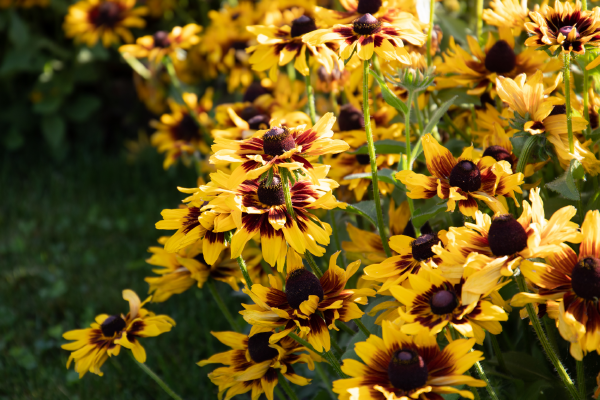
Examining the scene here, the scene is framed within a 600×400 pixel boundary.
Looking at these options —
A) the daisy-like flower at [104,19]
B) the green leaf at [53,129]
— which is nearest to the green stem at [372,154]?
the daisy-like flower at [104,19]

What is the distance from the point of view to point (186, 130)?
2186 mm

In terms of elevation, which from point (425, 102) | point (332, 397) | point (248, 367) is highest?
point (425, 102)

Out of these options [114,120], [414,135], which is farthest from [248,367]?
[114,120]

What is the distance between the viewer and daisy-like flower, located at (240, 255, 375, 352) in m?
0.97

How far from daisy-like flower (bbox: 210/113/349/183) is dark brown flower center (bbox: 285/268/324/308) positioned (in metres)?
0.19

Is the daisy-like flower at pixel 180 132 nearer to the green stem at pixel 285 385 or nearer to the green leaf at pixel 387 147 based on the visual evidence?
the green leaf at pixel 387 147

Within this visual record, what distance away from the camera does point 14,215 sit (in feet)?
9.45

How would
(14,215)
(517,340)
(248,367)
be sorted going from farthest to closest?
(14,215) < (517,340) < (248,367)

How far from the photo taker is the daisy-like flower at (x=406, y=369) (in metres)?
0.80

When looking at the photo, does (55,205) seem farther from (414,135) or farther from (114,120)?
(414,135)

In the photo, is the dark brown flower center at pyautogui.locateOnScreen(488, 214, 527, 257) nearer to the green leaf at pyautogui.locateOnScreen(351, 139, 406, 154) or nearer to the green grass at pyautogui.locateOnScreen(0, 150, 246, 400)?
the green leaf at pyautogui.locateOnScreen(351, 139, 406, 154)

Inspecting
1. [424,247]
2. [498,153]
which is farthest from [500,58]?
[424,247]

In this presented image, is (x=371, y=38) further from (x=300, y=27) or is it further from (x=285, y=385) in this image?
(x=285, y=385)

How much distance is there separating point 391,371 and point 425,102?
86 cm
